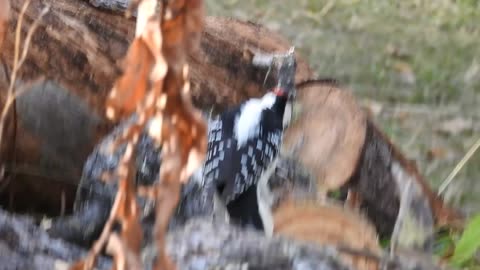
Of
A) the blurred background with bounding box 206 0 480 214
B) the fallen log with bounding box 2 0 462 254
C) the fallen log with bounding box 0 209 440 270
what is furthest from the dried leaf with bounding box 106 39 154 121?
the blurred background with bounding box 206 0 480 214

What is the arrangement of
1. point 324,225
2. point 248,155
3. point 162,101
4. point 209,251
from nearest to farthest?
point 162,101, point 209,251, point 324,225, point 248,155

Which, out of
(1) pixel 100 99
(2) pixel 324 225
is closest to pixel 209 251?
(2) pixel 324 225

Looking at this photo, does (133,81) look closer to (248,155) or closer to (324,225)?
(324,225)

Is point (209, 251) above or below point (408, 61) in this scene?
below

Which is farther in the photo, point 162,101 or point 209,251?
point 209,251

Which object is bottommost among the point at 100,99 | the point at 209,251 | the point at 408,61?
the point at 209,251

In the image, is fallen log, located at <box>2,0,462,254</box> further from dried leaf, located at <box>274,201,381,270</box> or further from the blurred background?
the blurred background

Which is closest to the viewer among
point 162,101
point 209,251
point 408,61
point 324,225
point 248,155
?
point 162,101

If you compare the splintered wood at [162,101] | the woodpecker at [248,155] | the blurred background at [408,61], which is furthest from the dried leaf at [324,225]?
the blurred background at [408,61]
